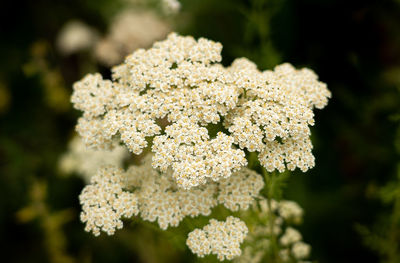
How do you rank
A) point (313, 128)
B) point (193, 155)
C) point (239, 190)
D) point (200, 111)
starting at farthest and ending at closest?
point (313, 128)
point (239, 190)
point (200, 111)
point (193, 155)

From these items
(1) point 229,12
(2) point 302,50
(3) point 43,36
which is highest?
(3) point 43,36

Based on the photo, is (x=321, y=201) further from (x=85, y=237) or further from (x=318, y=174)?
(x=85, y=237)

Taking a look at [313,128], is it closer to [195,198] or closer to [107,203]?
[195,198]

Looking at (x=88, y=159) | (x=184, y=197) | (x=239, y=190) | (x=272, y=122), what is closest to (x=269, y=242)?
(x=239, y=190)

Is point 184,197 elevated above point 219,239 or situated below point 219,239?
above

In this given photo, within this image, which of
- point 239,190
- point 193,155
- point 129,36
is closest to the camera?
point 193,155

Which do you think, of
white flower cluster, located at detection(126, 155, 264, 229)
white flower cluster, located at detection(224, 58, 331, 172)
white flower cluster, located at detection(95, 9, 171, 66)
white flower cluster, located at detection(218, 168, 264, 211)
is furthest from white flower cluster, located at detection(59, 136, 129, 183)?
white flower cluster, located at detection(224, 58, 331, 172)

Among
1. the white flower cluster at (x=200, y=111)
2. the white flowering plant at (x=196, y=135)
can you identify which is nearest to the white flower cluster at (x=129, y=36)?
the white flowering plant at (x=196, y=135)

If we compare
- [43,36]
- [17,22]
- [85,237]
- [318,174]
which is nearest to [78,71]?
[43,36]

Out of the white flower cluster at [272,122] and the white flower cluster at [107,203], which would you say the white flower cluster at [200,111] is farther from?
the white flower cluster at [107,203]
